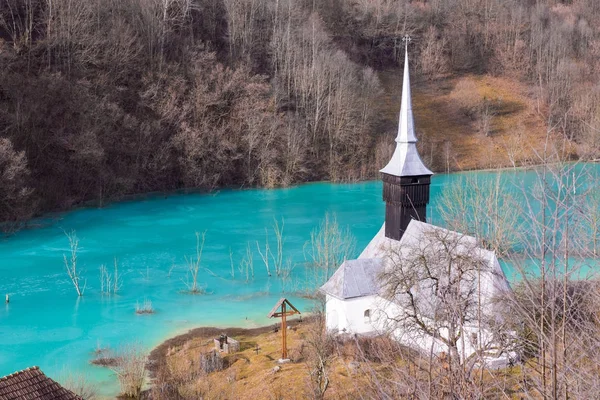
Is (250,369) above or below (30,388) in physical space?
below

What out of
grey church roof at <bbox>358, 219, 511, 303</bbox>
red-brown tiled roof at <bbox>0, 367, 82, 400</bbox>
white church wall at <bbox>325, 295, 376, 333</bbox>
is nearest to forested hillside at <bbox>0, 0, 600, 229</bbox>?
grey church roof at <bbox>358, 219, 511, 303</bbox>

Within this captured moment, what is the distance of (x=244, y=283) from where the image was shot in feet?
105

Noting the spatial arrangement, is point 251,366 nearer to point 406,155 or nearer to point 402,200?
point 402,200

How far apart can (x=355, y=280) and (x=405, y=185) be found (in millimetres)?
4766

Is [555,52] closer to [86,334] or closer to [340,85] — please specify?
[340,85]

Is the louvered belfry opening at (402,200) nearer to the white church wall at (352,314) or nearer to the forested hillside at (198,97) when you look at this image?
the white church wall at (352,314)

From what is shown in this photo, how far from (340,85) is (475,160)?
14498 millimetres

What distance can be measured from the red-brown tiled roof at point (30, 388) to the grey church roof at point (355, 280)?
1096cm

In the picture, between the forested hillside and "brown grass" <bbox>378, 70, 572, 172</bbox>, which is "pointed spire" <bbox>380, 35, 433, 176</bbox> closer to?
the forested hillside

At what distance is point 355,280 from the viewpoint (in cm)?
2445

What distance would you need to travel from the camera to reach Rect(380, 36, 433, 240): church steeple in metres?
26.9

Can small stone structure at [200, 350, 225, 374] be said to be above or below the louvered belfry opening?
below

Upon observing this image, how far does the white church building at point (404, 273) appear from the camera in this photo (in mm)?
19703

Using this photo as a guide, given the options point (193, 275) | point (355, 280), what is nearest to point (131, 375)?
point (355, 280)
